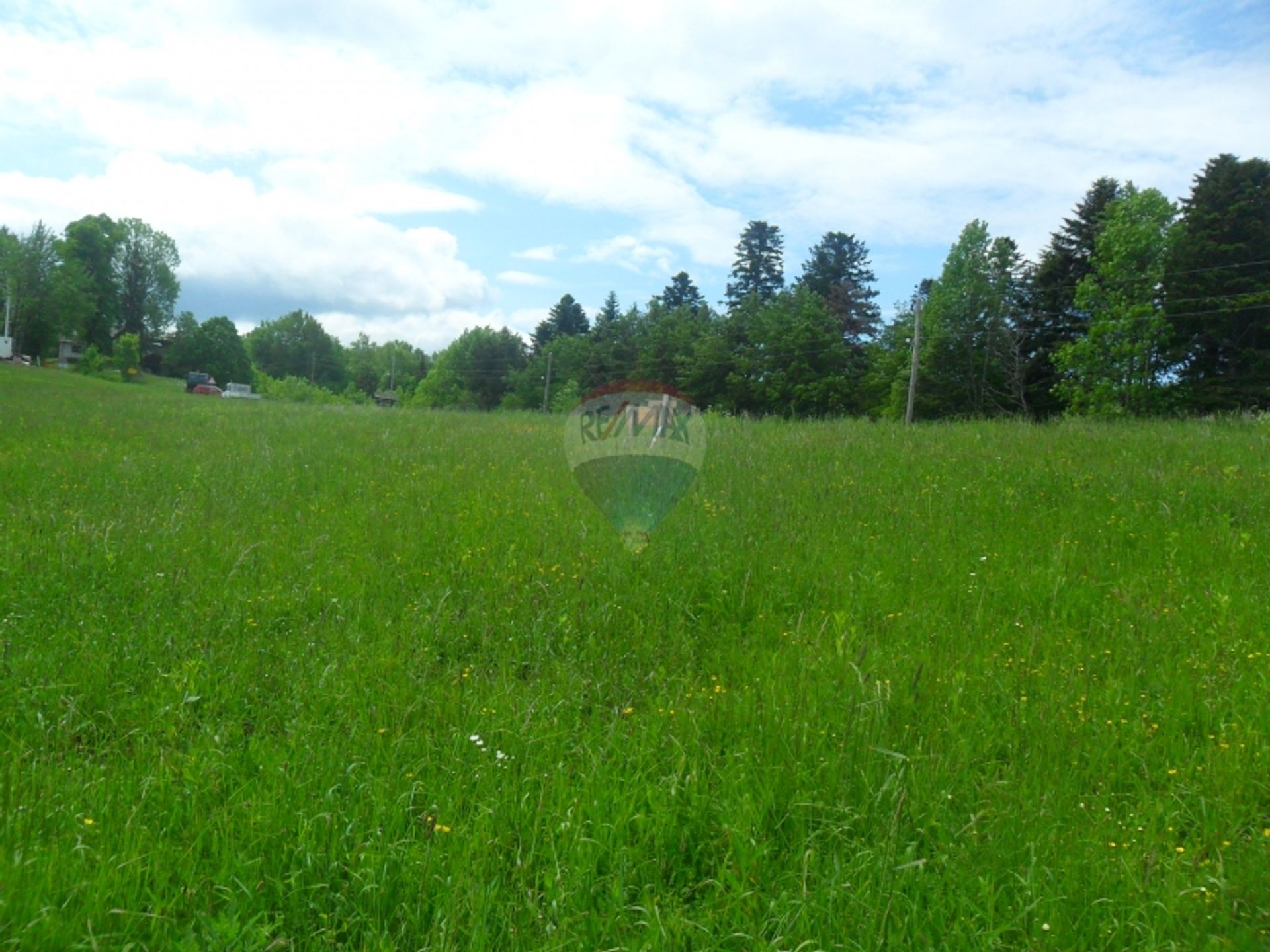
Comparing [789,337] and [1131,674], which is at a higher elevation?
[789,337]

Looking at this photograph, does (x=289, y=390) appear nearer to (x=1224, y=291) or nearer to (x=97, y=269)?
(x=97, y=269)

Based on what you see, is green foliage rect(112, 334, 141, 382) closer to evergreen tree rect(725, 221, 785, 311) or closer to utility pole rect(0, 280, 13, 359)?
utility pole rect(0, 280, 13, 359)

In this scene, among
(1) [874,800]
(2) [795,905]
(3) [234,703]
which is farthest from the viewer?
(3) [234,703]

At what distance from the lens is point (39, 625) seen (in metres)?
4.48

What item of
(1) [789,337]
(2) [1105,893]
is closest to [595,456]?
(2) [1105,893]

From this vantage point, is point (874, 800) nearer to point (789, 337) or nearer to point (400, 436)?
point (400, 436)

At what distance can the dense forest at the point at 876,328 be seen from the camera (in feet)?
113

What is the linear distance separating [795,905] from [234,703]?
267 cm

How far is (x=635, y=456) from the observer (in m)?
8.60

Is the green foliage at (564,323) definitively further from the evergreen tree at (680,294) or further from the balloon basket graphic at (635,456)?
the balloon basket graphic at (635,456)

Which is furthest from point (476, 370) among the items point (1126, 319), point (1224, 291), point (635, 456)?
point (635, 456)

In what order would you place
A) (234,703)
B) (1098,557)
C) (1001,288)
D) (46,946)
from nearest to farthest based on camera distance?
(46,946)
(234,703)
(1098,557)
(1001,288)

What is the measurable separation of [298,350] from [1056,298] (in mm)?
110547

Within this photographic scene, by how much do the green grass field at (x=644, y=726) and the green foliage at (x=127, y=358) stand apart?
6001 cm
